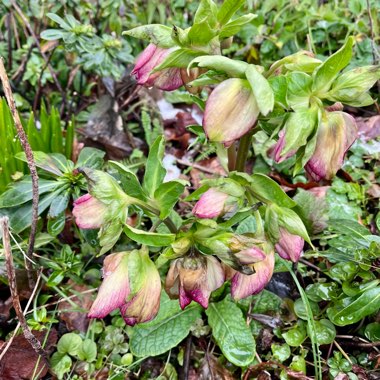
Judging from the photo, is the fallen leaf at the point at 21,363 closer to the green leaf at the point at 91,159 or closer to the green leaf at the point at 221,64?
the green leaf at the point at 91,159

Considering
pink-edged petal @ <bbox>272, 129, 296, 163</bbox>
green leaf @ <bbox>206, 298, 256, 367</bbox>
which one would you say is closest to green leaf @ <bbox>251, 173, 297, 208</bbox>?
pink-edged petal @ <bbox>272, 129, 296, 163</bbox>

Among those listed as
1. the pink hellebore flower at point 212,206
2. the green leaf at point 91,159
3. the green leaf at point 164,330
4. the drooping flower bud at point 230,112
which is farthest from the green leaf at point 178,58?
the green leaf at point 164,330

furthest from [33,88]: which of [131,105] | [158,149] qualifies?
[158,149]

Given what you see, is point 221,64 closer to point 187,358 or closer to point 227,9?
point 227,9

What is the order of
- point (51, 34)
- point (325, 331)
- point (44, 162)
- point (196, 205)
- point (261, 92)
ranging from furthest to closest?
point (51, 34), point (44, 162), point (325, 331), point (196, 205), point (261, 92)

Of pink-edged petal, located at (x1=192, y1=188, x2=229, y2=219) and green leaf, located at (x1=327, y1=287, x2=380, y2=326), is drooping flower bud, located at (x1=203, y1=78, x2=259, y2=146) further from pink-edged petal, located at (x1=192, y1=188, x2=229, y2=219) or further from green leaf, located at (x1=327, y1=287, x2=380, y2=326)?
green leaf, located at (x1=327, y1=287, x2=380, y2=326)

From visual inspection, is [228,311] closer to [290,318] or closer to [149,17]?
[290,318]

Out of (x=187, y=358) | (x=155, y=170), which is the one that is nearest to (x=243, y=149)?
(x=155, y=170)

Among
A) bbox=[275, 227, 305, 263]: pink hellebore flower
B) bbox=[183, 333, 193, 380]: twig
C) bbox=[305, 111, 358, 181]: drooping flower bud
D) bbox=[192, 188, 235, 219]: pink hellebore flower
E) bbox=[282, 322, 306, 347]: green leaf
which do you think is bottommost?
bbox=[183, 333, 193, 380]: twig
